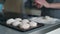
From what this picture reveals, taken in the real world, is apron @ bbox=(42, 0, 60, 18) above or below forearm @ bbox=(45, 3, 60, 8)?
below

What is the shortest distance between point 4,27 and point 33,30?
187mm

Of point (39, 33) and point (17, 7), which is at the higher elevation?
point (17, 7)

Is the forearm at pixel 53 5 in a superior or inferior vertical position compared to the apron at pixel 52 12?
superior

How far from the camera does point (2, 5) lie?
3.08 feet

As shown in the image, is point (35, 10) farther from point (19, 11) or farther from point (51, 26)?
point (51, 26)

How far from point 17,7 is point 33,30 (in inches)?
20.7

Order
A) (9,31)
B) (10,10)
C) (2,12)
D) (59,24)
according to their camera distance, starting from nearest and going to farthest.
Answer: (9,31) < (59,24) < (2,12) < (10,10)

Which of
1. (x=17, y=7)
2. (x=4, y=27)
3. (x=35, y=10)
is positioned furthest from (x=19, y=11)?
(x=4, y=27)

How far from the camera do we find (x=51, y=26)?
2.23 feet

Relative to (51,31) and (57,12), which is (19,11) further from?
(51,31)

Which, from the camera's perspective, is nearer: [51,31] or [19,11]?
[51,31]

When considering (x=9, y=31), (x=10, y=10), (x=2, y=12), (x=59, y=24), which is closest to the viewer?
(x=9, y=31)

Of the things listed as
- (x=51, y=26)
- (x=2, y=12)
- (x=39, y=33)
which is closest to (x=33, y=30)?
(x=39, y=33)

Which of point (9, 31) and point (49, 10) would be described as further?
point (49, 10)
